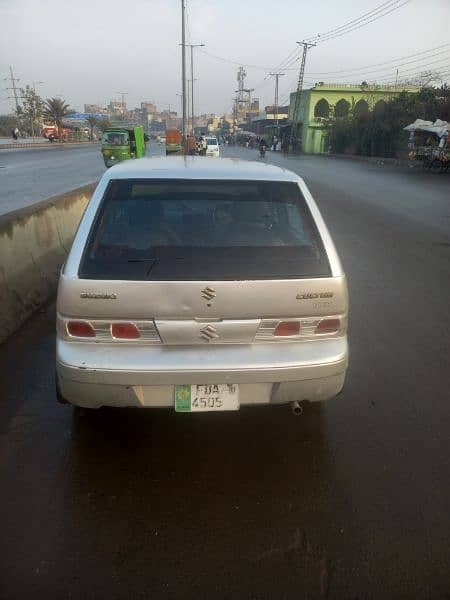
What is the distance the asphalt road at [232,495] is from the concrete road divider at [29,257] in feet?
2.26

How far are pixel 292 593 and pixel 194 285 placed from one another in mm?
1485

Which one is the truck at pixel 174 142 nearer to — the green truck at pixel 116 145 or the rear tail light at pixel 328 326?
the green truck at pixel 116 145

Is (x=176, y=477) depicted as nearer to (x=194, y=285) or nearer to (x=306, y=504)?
(x=306, y=504)

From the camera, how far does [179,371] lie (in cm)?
261

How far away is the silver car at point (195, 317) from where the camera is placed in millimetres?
2604

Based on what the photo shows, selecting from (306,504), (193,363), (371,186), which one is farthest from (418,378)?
(371,186)

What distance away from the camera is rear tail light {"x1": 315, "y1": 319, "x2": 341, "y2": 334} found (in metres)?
2.80

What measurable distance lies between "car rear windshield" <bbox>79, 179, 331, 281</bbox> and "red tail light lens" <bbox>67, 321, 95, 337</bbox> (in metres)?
0.26

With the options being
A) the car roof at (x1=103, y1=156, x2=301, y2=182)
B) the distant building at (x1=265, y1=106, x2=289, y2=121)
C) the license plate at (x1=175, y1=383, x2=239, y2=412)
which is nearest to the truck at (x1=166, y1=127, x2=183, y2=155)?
A: the car roof at (x1=103, y1=156, x2=301, y2=182)

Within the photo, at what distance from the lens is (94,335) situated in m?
2.66

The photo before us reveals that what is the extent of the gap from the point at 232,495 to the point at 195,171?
198 cm

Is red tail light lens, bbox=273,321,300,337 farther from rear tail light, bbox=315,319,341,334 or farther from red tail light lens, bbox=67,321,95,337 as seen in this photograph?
red tail light lens, bbox=67,321,95,337

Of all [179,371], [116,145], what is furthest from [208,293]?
[116,145]

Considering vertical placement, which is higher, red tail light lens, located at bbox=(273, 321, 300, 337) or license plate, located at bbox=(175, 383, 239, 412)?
red tail light lens, located at bbox=(273, 321, 300, 337)
